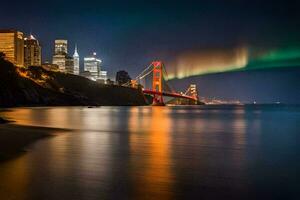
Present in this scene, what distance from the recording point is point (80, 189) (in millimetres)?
9500

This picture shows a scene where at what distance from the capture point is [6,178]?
10383mm

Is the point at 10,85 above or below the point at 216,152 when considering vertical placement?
above

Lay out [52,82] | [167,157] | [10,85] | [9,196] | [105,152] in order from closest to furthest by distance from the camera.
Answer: [9,196] < [167,157] < [105,152] < [10,85] < [52,82]

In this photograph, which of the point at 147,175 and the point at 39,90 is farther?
the point at 39,90

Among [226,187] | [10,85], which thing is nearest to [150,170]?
[226,187]

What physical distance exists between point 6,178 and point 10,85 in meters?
115

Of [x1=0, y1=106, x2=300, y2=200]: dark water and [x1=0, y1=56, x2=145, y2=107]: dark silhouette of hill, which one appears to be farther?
[x1=0, y1=56, x2=145, y2=107]: dark silhouette of hill

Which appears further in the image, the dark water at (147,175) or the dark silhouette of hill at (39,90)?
the dark silhouette of hill at (39,90)

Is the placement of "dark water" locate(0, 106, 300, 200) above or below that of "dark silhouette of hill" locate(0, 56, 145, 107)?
below

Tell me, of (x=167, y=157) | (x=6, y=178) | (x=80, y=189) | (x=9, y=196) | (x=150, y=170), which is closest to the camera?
(x=9, y=196)

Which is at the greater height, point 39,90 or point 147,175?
point 39,90

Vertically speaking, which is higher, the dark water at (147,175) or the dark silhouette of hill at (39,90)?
the dark silhouette of hill at (39,90)

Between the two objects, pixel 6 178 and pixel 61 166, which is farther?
pixel 61 166

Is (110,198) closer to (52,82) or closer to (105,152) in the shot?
(105,152)
